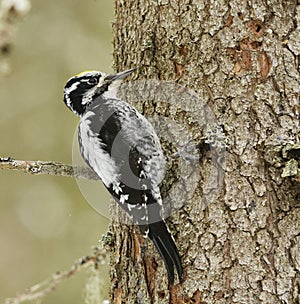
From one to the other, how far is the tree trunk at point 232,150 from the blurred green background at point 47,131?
3076mm

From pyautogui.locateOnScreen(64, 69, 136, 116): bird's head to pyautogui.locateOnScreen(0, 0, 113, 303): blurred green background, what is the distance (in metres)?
2.40

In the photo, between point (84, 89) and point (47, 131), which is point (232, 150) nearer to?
point (84, 89)

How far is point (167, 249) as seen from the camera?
2.21 m

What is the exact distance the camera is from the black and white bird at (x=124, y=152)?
229 cm

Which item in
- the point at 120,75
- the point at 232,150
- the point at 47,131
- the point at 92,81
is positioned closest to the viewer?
the point at 232,150

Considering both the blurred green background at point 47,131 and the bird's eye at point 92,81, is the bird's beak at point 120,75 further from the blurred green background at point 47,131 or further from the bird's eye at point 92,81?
the blurred green background at point 47,131

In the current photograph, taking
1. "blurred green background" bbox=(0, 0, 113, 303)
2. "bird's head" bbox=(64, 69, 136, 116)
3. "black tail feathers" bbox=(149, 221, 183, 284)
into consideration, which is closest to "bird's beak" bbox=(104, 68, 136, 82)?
"bird's head" bbox=(64, 69, 136, 116)

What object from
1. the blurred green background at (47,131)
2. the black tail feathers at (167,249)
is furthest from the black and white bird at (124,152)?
the blurred green background at (47,131)

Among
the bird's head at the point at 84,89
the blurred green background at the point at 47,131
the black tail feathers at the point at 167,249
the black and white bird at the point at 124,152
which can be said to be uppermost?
the blurred green background at the point at 47,131

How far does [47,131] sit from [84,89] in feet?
8.58

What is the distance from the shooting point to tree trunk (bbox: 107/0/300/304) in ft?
7.06

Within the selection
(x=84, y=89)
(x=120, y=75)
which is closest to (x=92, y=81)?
(x=84, y=89)

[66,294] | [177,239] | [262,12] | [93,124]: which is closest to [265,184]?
[177,239]

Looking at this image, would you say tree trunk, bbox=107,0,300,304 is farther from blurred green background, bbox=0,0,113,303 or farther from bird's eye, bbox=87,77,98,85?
blurred green background, bbox=0,0,113,303
